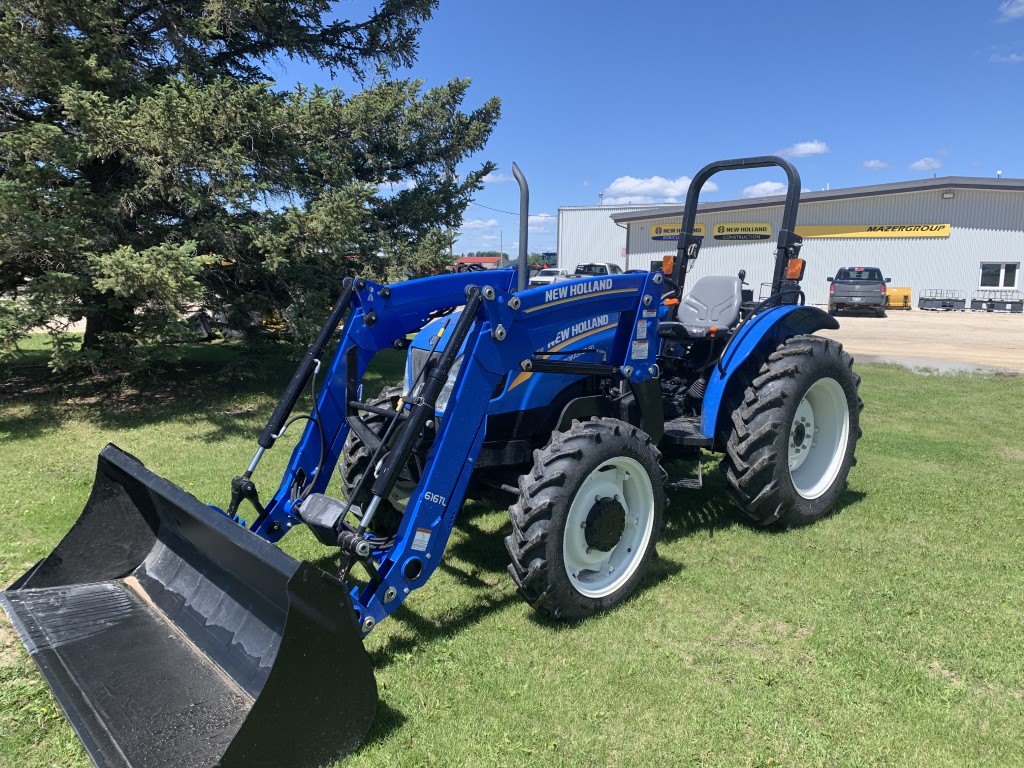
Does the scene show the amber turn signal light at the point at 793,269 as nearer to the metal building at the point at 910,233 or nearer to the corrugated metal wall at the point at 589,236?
the metal building at the point at 910,233

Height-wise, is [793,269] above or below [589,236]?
below

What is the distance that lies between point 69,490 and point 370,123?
21.2ft

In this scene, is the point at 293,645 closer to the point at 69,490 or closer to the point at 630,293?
the point at 630,293

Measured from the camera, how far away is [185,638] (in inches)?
124

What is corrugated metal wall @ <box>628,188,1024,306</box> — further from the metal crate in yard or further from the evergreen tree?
the evergreen tree

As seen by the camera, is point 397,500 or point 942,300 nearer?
point 397,500

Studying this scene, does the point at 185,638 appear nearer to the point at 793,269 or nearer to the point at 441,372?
the point at 441,372

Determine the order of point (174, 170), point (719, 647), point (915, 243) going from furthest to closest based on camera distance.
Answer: point (915, 243), point (174, 170), point (719, 647)

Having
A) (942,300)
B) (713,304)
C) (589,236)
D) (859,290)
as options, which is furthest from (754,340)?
(589,236)

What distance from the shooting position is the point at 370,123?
392 inches

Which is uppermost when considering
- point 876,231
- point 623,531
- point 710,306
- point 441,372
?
point 876,231

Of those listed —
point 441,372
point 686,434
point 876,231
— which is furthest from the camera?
point 876,231

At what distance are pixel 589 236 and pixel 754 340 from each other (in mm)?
41509

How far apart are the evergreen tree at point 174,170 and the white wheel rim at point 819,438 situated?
574 centimetres
